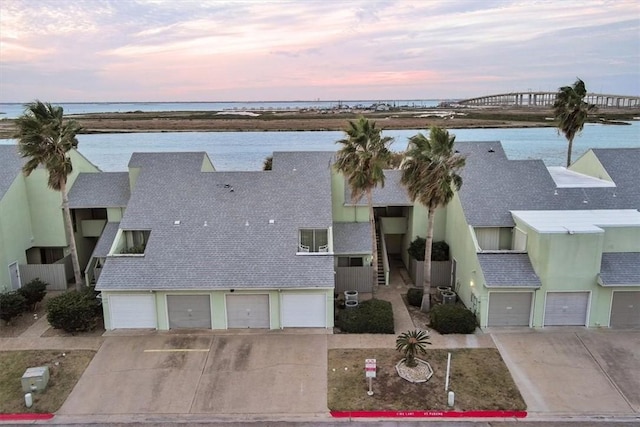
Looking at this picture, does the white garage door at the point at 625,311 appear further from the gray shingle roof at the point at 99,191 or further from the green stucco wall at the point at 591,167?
the gray shingle roof at the point at 99,191

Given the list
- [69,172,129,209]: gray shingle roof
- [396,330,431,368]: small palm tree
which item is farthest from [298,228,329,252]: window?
[69,172,129,209]: gray shingle roof

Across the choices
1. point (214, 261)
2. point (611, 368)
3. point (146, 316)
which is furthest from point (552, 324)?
point (146, 316)

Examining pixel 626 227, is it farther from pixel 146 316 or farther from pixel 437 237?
pixel 146 316

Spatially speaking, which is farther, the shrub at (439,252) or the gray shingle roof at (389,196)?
the gray shingle roof at (389,196)

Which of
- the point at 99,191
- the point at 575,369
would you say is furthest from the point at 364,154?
the point at 99,191

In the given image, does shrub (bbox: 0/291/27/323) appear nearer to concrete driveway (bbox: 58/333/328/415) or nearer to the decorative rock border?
concrete driveway (bbox: 58/333/328/415)

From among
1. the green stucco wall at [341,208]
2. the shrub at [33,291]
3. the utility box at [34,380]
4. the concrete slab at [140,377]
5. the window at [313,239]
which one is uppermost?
the green stucco wall at [341,208]

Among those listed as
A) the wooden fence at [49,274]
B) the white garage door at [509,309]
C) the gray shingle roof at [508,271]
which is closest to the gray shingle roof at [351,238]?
the gray shingle roof at [508,271]

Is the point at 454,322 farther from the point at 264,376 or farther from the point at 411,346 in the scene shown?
the point at 264,376
